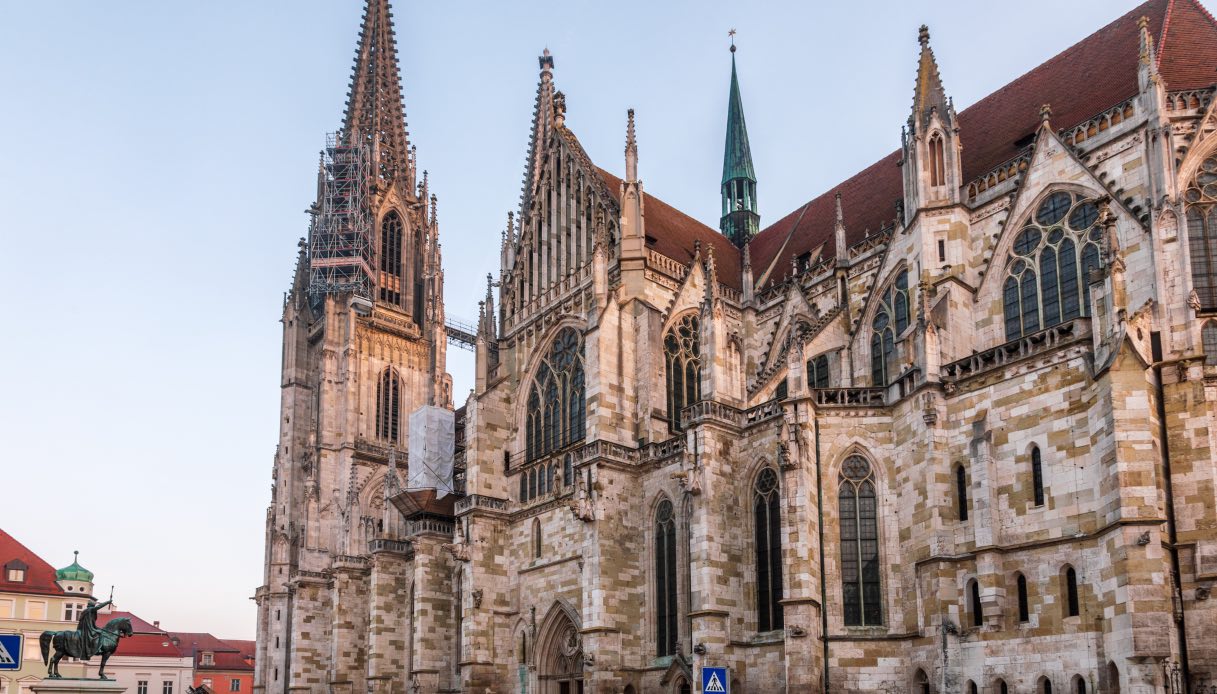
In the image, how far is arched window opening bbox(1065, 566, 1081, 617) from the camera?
2112 centimetres

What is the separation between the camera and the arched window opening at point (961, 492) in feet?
76.8

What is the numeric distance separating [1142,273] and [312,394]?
41813mm

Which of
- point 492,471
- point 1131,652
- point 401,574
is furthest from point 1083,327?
point 401,574

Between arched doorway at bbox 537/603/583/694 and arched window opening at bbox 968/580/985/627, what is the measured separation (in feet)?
41.1

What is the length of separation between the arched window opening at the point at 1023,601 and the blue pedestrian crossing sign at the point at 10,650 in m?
17.4

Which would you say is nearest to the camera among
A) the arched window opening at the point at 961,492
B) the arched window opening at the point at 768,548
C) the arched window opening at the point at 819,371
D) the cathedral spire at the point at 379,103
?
the arched window opening at the point at 961,492

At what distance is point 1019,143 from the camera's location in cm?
2908

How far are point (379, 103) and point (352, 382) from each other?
59.8 ft

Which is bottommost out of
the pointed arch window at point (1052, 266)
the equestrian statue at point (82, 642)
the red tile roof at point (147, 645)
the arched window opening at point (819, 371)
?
the red tile roof at point (147, 645)

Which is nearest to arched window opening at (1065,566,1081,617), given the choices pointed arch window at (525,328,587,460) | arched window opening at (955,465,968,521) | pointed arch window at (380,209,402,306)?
arched window opening at (955,465,968,521)

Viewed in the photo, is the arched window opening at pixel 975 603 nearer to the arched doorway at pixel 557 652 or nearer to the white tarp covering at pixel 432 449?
the arched doorway at pixel 557 652

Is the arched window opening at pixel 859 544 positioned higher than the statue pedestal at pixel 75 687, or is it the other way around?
the arched window opening at pixel 859 544

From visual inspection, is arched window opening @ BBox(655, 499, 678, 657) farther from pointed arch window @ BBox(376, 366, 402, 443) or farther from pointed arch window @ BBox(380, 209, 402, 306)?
pointed arch window @ BBox(380, 209, 402, 306)

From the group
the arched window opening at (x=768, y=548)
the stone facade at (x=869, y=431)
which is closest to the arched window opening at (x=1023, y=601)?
the stone facade at (x=869, y=431)
